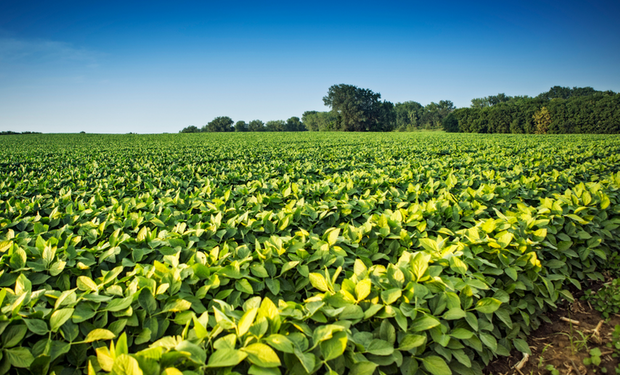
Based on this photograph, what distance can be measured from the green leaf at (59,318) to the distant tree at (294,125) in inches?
4436

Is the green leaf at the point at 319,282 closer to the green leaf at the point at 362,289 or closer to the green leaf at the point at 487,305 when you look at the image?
the green leaf at the point at 362,289

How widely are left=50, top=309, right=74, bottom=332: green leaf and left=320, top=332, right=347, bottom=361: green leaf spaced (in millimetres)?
1219

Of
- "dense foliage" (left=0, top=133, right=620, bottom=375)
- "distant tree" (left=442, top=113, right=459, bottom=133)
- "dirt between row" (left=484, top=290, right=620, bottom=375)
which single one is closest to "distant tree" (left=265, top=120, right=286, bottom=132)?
"distant tree" (left=442, top=113, right=459, bottom=133)

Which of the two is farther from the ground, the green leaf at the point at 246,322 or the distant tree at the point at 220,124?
the distant tree at the point at 220,124

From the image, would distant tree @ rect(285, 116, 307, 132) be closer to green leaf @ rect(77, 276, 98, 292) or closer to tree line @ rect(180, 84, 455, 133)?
tree line @ rect(180, 84, 455, 133)

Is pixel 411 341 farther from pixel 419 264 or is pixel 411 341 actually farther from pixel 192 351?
pixel 192 351

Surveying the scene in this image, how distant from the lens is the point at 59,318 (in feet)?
4.33

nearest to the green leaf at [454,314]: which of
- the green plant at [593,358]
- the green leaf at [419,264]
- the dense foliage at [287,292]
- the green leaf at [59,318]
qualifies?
the dense foliage at [287,292]

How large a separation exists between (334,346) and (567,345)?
255 cm

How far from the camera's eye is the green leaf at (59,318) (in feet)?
4.23

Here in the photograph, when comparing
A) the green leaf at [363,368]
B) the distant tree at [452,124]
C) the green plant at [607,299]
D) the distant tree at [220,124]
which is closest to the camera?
the green leaf at [363,368]

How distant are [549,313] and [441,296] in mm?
2106

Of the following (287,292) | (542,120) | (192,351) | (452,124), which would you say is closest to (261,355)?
(192,351)

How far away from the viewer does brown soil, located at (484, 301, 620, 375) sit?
7.03ft
